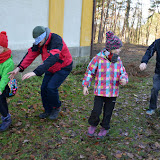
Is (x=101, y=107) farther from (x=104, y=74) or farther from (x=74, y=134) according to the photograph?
(x=74, y=134)

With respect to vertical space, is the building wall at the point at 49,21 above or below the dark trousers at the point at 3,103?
above

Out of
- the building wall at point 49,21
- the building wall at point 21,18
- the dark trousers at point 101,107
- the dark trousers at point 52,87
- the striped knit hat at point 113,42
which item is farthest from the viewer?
the building wall at point 49,21

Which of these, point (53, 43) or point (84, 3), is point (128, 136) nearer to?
point (53, 43)

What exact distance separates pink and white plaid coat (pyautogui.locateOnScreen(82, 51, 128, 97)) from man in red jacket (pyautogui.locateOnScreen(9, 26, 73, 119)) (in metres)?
0.65

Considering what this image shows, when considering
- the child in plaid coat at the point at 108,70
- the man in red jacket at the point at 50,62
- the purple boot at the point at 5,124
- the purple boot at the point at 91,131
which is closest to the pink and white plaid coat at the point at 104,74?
the child in plaid coat at the point at 108,70

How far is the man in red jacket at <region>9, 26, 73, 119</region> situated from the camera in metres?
3.36

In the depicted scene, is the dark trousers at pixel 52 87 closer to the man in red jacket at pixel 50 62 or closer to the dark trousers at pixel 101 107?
the man in red jacket at pixel 50 62

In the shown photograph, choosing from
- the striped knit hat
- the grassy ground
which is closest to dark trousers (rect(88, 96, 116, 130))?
the grassy ground

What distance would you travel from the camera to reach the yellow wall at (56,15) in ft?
25.7

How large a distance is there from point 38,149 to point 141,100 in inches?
158

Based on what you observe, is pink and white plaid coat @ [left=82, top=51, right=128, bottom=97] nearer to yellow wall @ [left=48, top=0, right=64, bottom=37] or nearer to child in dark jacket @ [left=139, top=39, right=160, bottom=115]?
child in dark jacket @ [left=139, top=39, right=160, bottom=115]

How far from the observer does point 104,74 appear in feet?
10.8

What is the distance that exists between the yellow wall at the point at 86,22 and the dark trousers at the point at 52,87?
616 centimetres

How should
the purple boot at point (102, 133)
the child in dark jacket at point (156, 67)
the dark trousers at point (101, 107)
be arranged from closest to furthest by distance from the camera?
the dark trousers at point (101, 107) → the purple boot at point (102, 133) → the child in dark jacket at point (156, 67)
